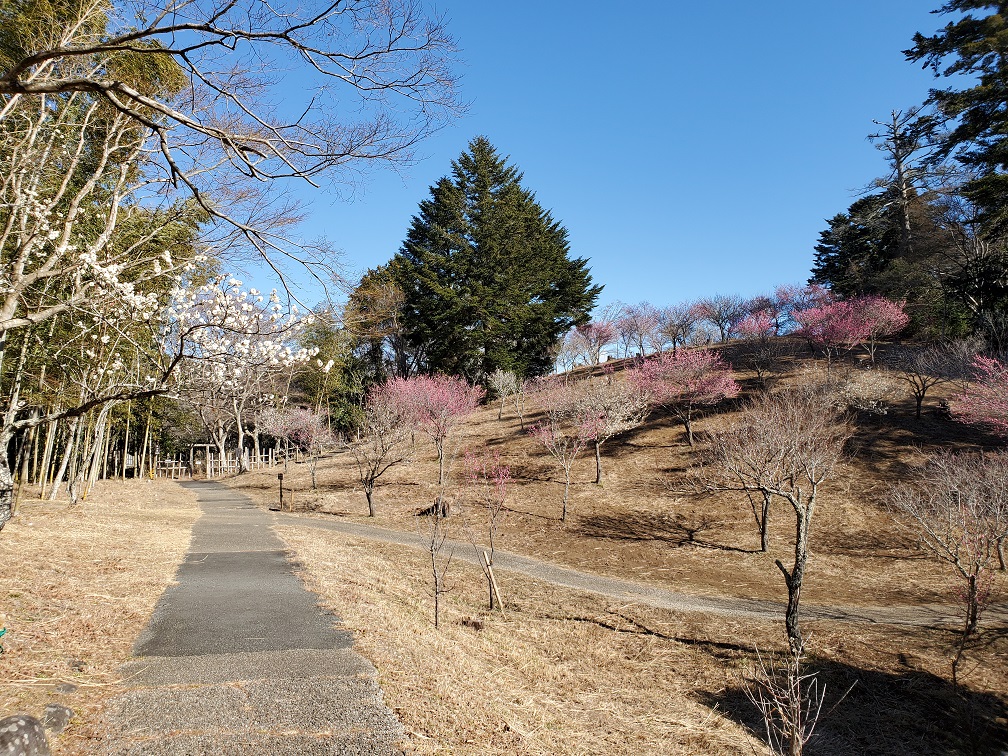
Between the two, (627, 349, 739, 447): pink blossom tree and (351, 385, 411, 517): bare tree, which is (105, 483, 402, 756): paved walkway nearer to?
(351, 385, 411, 517): bare tree

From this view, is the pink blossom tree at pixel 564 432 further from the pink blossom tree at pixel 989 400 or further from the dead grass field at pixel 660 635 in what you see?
the pink blossom tree at pixel 989 400

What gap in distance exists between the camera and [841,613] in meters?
10.4

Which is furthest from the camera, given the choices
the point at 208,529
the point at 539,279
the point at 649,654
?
the point at 539,279

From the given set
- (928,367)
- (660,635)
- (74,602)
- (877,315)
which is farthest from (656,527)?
(877,315)

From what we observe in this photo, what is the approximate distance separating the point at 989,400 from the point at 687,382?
10.4 metres

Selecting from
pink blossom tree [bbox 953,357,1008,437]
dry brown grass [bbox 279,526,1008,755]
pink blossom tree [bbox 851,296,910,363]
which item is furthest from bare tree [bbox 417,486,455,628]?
pink blossom tree [bbox 851,296,910,363]

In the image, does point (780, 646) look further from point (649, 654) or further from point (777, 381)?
point (777, 381)

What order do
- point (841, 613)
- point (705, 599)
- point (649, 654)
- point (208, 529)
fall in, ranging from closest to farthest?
1. point (649, 654)
2. point (841, 613)
3. point (705, 599)
4. point (208, 529)

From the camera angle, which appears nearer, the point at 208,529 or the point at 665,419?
the point at 208,529

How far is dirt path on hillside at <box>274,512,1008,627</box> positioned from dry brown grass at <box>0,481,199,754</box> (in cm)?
731

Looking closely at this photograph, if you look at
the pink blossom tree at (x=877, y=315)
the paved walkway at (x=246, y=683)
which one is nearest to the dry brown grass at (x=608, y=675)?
the paved walkway at (x=246, y=683)

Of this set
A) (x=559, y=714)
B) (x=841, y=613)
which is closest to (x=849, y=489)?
(x=841, y=613)

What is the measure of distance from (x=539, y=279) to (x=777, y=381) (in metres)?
20.5

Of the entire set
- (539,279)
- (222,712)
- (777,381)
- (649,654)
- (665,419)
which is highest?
(539,279)
